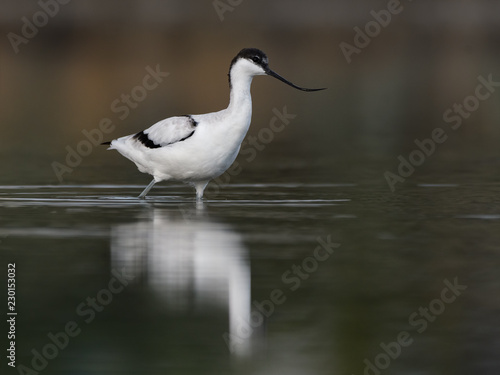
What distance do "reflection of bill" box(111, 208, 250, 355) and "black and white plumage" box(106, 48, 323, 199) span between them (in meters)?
1.07

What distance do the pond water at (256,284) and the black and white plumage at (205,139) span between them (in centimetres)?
37

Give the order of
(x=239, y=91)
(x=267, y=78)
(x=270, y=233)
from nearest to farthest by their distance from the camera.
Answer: (x=270, y=233) < (x=239, y=91) < (x=267, y=78)

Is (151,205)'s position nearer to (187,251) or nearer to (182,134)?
(182,134)

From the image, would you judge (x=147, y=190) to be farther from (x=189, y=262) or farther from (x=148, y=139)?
(x=189, y=262)

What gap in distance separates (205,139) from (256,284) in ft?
14.5

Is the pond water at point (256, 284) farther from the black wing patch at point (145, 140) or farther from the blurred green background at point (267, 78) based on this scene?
the blurred green background at point (267, 78)

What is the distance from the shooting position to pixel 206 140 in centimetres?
1343

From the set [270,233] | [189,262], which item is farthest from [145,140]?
[189,262]

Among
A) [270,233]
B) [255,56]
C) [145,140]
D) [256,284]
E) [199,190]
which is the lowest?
[256,284]

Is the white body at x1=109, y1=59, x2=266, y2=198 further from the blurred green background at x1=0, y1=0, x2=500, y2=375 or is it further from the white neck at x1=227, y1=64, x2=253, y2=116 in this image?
the blurred green background at x1=0, y1=0, x2=500, y2=375

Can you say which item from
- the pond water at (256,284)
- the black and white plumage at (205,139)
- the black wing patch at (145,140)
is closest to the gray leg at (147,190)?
the black and white plumage at (205,139)

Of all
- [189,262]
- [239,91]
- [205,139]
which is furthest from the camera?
[239,91]

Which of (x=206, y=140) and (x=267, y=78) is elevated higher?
(x=267, y=78)

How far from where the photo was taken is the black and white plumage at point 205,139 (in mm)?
13430
